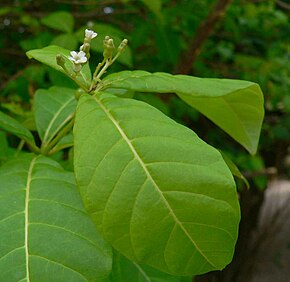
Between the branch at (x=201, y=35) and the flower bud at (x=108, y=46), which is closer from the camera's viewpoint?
the flower bud at (x=108, y=46)

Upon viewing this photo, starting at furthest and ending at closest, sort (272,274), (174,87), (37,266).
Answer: (272,274)
(174,87)
(37,266)

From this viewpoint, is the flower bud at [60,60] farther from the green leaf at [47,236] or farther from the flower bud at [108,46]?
the green leaf at [47,236]

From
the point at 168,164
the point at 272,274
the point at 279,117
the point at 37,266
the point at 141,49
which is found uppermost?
the point at 168,164

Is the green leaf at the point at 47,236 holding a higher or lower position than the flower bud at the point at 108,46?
lower

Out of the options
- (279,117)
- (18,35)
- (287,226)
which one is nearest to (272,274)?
(287,226)

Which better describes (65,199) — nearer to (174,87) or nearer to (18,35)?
(174,87)

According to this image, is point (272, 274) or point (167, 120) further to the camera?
point (272, 274)

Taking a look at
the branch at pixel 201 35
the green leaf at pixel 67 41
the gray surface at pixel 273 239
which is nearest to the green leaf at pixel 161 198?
the green leaf at pixel 67 41
